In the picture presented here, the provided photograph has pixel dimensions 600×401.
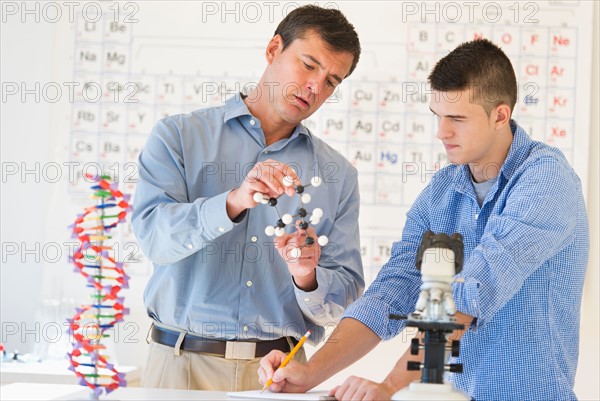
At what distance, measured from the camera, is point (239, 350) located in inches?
81.8

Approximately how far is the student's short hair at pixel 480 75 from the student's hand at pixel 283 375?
71 centimetres

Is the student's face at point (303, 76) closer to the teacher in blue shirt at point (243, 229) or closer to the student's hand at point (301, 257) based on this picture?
the teacher in blue shirt at point (243, 229)

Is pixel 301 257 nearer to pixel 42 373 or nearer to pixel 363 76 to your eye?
pixel 42 373

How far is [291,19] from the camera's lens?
2.30 metres

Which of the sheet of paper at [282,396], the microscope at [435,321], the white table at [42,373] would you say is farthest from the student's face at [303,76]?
the white table at [42,373]

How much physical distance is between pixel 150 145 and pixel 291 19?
1.72 ft

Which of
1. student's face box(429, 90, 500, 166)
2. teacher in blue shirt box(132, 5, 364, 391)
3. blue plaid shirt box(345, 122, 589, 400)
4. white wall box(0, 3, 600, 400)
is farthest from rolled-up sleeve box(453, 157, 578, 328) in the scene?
white wall box(0, 3, 600, 400)

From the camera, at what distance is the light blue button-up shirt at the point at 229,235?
2.07 meters

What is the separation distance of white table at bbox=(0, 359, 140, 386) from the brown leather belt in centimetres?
95

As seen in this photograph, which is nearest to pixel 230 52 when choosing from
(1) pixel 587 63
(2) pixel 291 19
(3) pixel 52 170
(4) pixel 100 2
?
(4) pixel 100 2

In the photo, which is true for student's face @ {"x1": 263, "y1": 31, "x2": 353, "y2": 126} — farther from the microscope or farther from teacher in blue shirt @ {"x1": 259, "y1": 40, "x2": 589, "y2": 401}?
the microscope

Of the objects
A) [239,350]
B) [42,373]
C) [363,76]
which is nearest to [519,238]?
[239,350]

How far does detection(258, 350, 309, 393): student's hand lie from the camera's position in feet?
5.65

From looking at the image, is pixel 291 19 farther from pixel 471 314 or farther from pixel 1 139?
pixel 1 139
